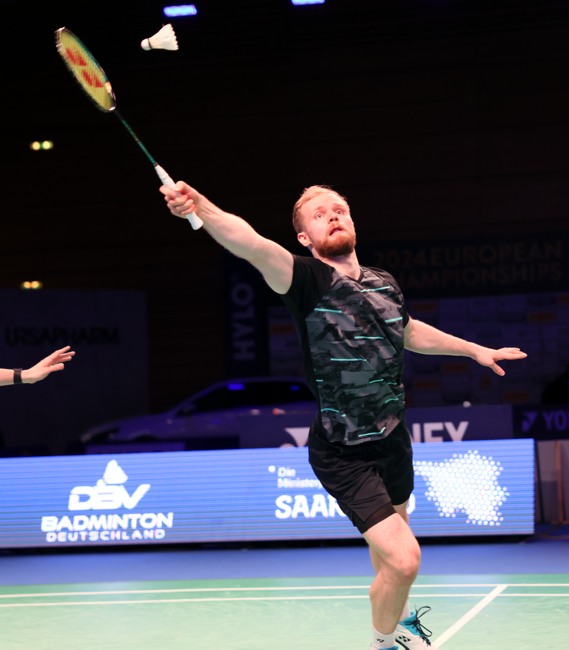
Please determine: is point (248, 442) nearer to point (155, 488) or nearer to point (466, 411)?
point (155, 488)

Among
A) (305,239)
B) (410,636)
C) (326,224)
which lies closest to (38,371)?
(305,239)

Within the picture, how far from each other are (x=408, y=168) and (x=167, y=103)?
4390 mm

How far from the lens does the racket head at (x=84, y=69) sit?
4.93m

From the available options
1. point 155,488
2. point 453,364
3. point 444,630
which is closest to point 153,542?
point 155,488

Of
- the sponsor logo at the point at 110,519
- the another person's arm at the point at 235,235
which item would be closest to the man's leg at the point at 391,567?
the another person's arm at the point at 235,235

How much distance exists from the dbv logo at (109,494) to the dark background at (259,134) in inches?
401

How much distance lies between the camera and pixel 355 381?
463 centimetres

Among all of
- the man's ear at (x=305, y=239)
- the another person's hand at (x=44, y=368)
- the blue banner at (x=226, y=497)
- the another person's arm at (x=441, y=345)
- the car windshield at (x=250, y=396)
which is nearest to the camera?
the man's ear at (x=305, y=239)

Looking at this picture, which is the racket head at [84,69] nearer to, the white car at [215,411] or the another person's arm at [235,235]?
the another person's arm at [235,235]

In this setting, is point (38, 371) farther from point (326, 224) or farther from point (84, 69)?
point (326, 224)

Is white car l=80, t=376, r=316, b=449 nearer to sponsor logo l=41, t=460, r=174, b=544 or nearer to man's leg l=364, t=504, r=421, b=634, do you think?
sponsor logo l=41, t=460, r=174, b=544

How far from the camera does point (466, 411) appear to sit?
10352 millimetres

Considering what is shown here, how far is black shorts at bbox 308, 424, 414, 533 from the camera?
4.55 meters

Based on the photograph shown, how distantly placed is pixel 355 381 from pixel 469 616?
2.63 metres
